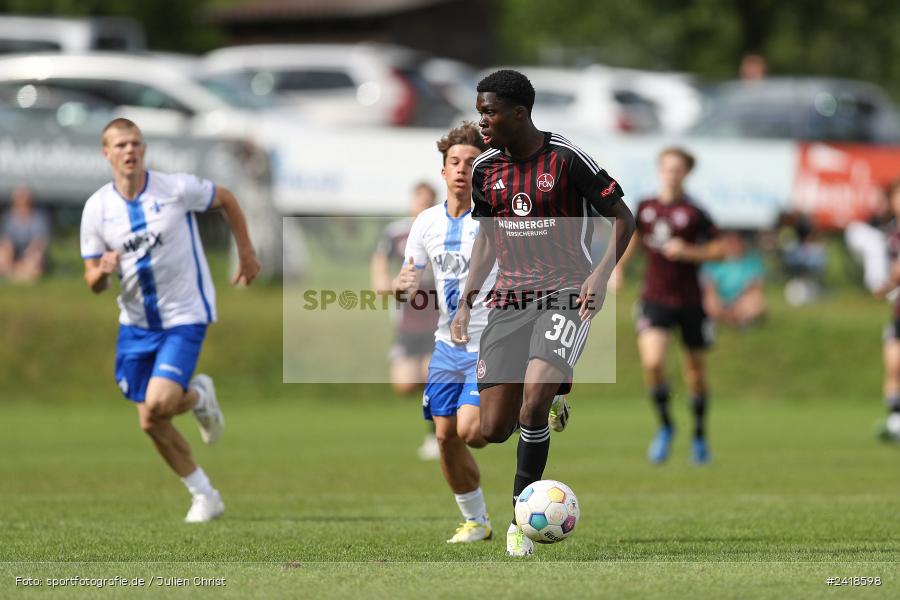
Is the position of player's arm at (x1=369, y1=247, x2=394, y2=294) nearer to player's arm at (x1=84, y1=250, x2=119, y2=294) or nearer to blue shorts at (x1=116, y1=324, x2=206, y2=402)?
blue shorts at (x1=116, y1=324, x2=206, y2=402)

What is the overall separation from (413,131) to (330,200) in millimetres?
1717

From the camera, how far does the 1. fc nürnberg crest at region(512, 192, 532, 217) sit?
27.1 feet

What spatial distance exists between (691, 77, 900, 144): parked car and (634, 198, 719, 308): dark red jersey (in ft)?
40.8

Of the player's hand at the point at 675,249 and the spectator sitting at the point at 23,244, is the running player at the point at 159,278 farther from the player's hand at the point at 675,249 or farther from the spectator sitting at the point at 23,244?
the spectator sitting at the point at 23,244

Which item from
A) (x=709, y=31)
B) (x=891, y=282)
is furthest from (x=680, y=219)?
(x=709, y=31)

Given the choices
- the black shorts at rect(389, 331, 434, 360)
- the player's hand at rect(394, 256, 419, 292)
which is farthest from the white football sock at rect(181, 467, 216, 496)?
the black shorts at rect(389, 331, 434, 360)

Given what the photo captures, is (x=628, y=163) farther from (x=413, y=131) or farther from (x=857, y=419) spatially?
(x=857, y=419)

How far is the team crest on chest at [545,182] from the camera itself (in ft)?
27.0

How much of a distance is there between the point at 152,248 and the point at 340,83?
20.6 meters

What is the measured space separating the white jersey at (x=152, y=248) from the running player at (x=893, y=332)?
762cm

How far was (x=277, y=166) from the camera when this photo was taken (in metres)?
24.5

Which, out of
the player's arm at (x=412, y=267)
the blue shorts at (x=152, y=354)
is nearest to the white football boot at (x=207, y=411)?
the blue shorts at (x=152, y=354)

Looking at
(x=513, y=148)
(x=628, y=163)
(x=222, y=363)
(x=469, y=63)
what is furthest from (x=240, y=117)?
(x=469, y=63)

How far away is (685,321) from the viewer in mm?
14289
